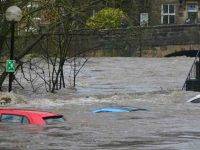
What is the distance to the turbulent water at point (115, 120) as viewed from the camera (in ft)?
60.4

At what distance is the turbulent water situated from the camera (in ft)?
60.4

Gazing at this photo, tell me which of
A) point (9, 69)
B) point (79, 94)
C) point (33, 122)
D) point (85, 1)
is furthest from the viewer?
point (79, 94)

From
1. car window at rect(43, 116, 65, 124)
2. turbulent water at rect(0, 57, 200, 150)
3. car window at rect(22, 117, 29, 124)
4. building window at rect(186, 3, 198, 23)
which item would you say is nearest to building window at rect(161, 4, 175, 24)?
building window at rect(186, 3, 198, 23)

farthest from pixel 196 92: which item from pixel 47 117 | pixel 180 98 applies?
pixel 47 117

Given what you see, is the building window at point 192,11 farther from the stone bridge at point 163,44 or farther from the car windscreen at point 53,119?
the car windscreen at point 53,119

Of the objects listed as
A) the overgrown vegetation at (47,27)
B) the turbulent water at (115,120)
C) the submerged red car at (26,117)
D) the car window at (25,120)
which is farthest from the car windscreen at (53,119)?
the overgrown vegetation at (47,27)

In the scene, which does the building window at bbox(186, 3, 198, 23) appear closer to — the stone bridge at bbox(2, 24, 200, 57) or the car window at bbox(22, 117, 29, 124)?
the stone bridge at bbox(2, 24, 200, 57)

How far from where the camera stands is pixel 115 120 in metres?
24.5

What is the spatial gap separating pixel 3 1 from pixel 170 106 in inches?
324

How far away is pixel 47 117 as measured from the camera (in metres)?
21.2

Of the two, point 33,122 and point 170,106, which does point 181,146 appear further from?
point 170,106

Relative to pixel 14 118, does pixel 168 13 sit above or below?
above

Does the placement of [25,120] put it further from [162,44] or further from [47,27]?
[162,44]

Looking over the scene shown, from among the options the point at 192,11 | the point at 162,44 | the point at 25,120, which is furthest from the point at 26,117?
the point at 192,11
